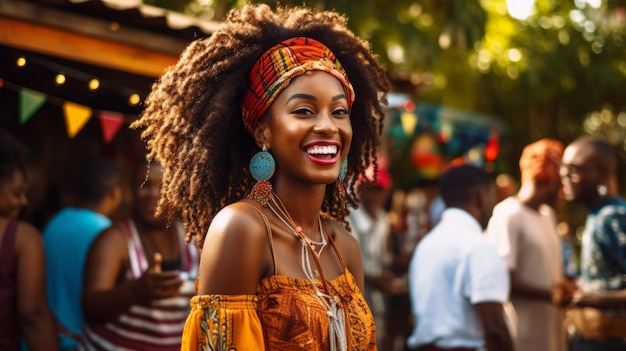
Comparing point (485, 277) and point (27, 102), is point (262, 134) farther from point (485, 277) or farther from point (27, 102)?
point (27, 102)

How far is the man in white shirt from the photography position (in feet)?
17.4

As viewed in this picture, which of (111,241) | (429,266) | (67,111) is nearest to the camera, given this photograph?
(111,241)

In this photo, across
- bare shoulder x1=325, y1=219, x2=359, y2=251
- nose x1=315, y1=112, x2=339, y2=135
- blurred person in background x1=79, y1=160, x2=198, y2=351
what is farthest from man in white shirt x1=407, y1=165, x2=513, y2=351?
nose x1=315, y1=112, x2=339, y2=135

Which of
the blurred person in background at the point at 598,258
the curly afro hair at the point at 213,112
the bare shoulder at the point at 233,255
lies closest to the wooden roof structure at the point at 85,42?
the curly afro hair at the point at 213,112

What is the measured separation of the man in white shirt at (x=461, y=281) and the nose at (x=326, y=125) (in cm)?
246

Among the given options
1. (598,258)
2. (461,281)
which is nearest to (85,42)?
(461,281)

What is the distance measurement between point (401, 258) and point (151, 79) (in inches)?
172

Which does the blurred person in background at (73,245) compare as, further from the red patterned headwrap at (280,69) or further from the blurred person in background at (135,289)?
the red patterned headwrap at (280,69)

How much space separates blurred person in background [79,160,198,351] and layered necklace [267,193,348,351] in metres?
1.77

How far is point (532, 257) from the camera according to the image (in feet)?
23.2

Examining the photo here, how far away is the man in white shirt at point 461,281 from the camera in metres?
5.29

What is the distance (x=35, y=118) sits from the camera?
764 centimetres

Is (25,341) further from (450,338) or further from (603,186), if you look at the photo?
(603,186)

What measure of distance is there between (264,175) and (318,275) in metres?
0.40
